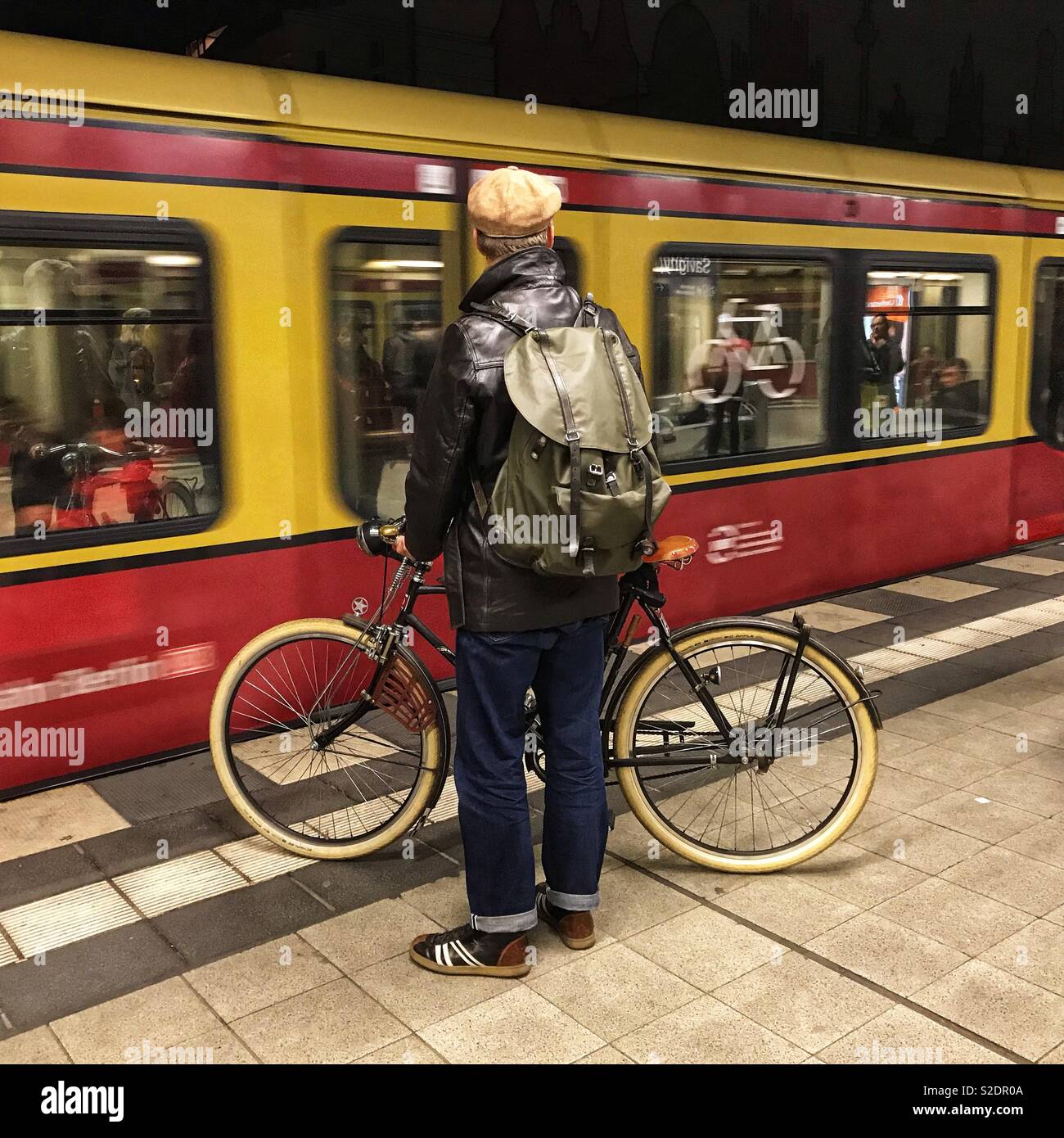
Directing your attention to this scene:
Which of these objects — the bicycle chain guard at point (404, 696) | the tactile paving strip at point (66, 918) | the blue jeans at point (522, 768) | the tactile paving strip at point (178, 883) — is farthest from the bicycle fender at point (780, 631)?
the tactile paving strip at point (66, 918)

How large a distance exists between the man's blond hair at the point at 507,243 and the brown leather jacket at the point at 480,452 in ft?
0.07

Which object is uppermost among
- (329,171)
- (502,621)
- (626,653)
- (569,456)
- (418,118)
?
(418,118)

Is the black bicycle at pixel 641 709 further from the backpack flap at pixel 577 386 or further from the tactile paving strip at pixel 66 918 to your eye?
the backpack flap at pixel 577 386

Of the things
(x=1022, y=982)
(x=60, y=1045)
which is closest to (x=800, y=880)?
(x=1022, y=982)

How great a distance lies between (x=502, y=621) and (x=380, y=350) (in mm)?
2439

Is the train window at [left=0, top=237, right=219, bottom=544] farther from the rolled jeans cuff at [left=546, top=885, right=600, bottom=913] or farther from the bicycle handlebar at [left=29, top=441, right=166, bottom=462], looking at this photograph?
the rolled jeans cuff at [left=546, top=885, right=600, bottom=913]

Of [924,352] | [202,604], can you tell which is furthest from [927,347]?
[202,604]

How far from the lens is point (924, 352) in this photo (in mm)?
7578

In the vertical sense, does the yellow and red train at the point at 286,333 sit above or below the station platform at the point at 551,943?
above

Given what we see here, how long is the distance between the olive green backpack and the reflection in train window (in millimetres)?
4772

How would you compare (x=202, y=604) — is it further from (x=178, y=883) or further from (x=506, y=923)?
(x=506, y=923)

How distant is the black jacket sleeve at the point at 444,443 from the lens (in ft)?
9.16

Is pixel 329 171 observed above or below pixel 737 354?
above

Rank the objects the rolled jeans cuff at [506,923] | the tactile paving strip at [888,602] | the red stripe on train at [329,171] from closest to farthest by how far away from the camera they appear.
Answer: the rolled jeans cuff at [506,923] < the red stripe on train at [329,171] < the tactile paving strip at [888,602]
